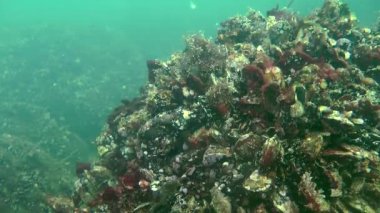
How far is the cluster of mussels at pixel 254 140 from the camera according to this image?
430cm

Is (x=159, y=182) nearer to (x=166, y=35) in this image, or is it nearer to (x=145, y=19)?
(x=166, y=35)

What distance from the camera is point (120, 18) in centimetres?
4616

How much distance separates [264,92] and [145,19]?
4005 cm

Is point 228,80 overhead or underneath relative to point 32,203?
overhead

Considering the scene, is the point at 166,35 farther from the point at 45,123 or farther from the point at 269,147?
the point at 269,147

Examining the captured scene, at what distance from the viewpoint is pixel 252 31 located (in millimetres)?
9781

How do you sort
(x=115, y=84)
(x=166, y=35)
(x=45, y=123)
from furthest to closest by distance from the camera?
(x=166, y=35) < (x=115, y=84) < (x=45, y=123)

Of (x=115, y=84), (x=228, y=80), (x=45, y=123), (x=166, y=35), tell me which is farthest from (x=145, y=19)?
(x=228, y=80)

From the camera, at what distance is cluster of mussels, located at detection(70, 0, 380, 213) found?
4.30m

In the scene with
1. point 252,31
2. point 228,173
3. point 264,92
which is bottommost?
point 228,173

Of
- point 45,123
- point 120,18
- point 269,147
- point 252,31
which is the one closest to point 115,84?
point 45,123

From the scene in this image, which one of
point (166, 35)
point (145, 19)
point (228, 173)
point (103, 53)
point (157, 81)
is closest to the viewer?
point (228, 173)

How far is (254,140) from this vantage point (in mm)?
4668

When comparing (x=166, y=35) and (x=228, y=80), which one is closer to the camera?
(x=228, y=80)
